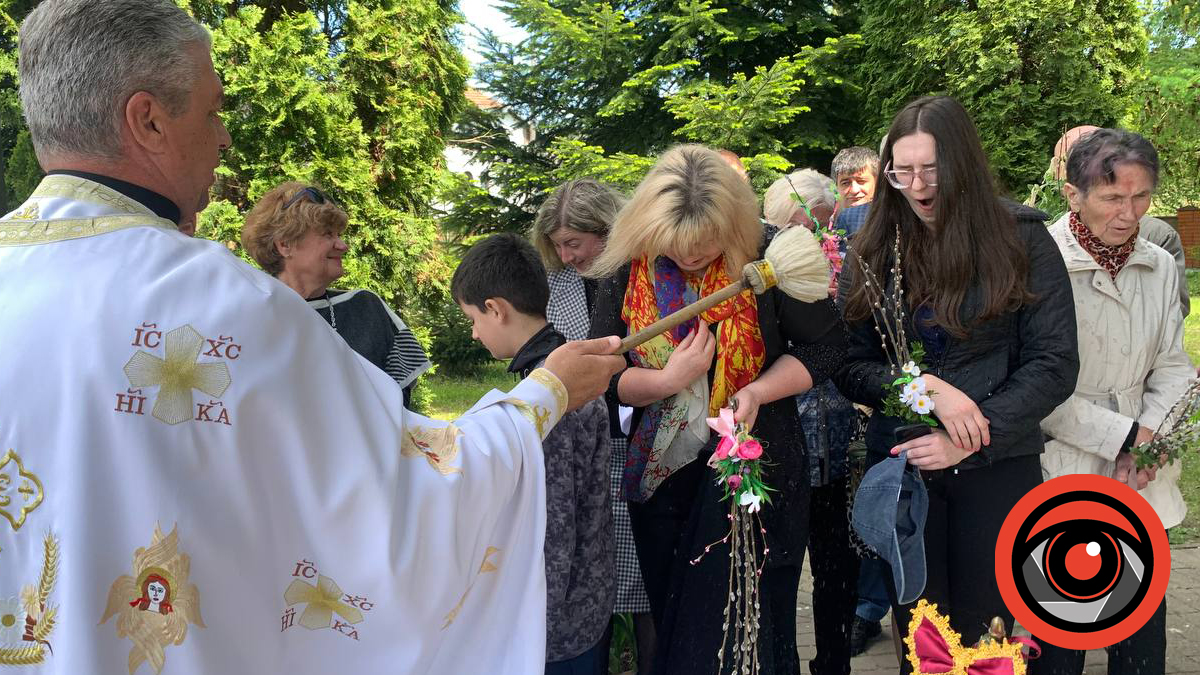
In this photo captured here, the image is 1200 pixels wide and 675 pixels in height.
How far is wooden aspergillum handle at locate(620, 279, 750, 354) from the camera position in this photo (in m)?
2.47

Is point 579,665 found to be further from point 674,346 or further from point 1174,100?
point 1174,100

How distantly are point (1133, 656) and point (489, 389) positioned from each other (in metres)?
11.7

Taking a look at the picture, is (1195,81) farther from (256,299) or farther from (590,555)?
(256,299)

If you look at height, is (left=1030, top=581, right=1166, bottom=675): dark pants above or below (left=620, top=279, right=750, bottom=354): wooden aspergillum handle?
below

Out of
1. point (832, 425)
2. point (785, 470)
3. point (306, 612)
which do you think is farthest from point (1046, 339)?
point (306, 612)

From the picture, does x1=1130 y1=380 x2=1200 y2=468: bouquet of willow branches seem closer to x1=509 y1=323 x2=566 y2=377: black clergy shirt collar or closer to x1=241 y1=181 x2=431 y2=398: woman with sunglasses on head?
x1=509 y1=323 x2=566 y2=377: black clergy shirt collar

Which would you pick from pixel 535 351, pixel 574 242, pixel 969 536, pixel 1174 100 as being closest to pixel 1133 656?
pixel 969 536

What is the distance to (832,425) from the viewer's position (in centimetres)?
386

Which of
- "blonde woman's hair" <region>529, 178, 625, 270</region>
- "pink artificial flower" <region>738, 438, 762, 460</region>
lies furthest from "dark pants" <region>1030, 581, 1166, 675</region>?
"blonde woman's hair" <region>529, 178, 625, 270</region>

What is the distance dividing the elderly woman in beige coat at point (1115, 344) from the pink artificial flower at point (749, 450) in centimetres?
129

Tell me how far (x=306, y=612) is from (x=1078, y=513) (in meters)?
2.02

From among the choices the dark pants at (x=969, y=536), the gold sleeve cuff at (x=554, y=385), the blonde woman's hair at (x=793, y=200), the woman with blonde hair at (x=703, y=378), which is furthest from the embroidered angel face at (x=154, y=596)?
the blonde woman's hair at (x=793, y=200)

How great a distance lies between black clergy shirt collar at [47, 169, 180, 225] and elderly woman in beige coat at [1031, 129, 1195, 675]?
9.09 feet

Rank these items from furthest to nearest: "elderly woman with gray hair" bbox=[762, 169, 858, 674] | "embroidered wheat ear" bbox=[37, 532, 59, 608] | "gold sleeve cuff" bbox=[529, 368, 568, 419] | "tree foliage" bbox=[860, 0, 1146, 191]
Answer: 1. "tree foliage" bbox=[860, 0, 1146, 191]
2. "elderly woman with gray hair" bbox=[762, 169, 858, 674]
3. "gold sleeve cuff" bbox=[529, 368, 568, 419]
4. "embroidered wheat ear" bbox=[37, 532, 59, 608]
